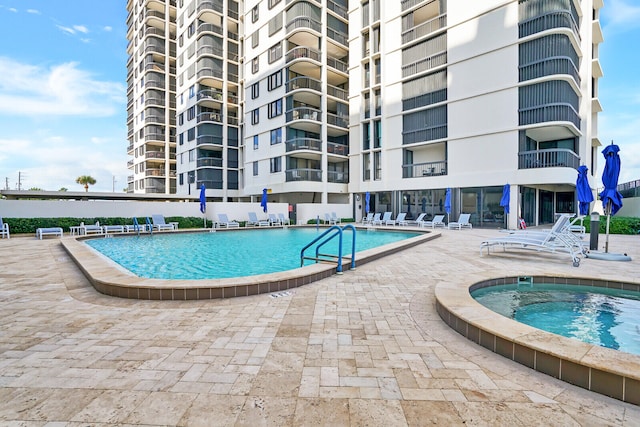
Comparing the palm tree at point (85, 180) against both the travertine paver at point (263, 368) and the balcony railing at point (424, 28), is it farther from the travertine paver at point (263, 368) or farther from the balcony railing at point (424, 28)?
the travertine paver at point (263, 368)

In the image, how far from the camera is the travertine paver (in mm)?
2188

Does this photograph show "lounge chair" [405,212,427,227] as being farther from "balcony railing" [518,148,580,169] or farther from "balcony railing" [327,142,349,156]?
"balcony railing" [327,142,349,156]

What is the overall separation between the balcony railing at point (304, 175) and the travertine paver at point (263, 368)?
21.4 metres

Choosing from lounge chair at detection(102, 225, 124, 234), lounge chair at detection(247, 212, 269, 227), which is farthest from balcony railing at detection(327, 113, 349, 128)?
lounge chair at detection(102, 225, 124, 234)

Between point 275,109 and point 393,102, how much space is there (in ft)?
32.5

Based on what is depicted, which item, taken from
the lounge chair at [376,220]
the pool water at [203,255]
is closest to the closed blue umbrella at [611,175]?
the pool water at [203,255]

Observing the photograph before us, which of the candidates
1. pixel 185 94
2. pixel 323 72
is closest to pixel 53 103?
pixel 185 94

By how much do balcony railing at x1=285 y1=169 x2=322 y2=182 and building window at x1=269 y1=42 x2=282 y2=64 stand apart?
9785 millimetres

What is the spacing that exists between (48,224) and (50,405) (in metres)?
18.0

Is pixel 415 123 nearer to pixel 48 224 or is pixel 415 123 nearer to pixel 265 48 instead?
pixel 265 48

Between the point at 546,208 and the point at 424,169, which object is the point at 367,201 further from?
the point at 546,208

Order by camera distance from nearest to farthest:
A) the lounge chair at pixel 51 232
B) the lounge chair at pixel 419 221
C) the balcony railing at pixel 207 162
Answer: the lounge chair at pixel 51 232, the lounge chair at pixel 419 221, the balcony railing at pixel 207 162

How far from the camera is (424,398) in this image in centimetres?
237

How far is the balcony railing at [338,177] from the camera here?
27.8 metres
